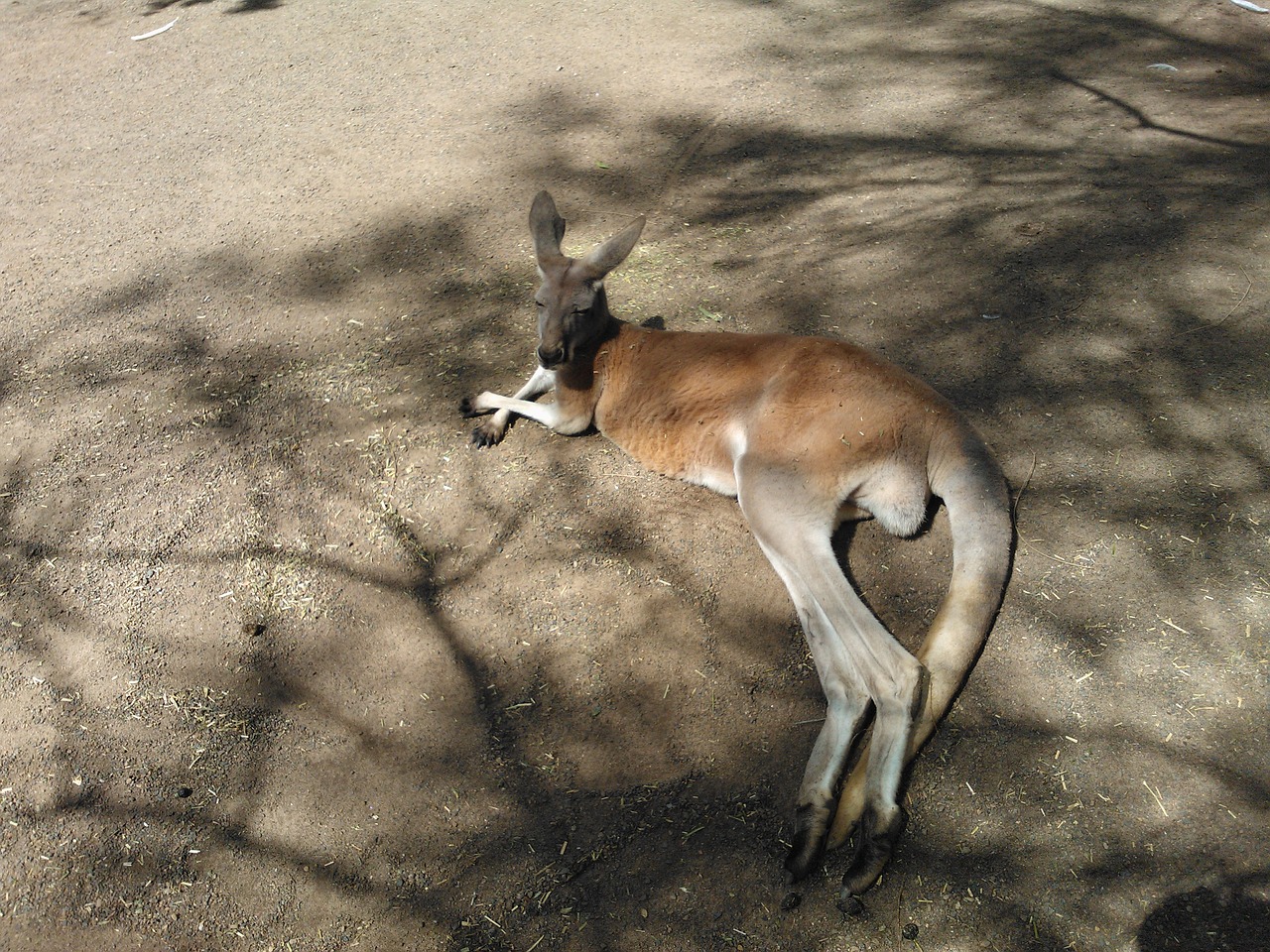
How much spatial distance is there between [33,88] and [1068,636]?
8190 mm

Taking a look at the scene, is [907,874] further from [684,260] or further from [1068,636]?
[684,260]

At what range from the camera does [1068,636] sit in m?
3.02

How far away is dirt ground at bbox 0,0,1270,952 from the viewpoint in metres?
2.61

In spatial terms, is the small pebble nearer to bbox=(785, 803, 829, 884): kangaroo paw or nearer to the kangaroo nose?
bbox=(785, 803, 829, 884): kangaroo paw

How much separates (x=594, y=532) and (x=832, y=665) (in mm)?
A: 1071

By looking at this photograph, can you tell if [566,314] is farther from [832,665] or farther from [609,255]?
[832,665]

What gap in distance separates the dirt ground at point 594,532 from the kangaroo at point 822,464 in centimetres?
14

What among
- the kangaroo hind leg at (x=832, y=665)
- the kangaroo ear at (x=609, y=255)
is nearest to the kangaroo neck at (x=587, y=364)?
the kangaroo ear at (x=609, y=255)

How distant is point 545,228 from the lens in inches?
155

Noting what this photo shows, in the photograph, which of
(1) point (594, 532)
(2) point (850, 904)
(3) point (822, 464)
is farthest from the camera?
(1) point (594, 532)

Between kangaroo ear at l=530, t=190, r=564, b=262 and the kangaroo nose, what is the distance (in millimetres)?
455

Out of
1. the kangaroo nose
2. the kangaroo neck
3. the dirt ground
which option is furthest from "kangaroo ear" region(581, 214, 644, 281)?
the dirt ground

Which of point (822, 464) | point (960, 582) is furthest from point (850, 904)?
→ point (822, 464)

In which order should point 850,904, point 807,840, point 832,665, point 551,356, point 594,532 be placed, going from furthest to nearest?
1. point 551,356
2. point 594,532
3. point 832,665
4. point 807,840
5. point 850,904
